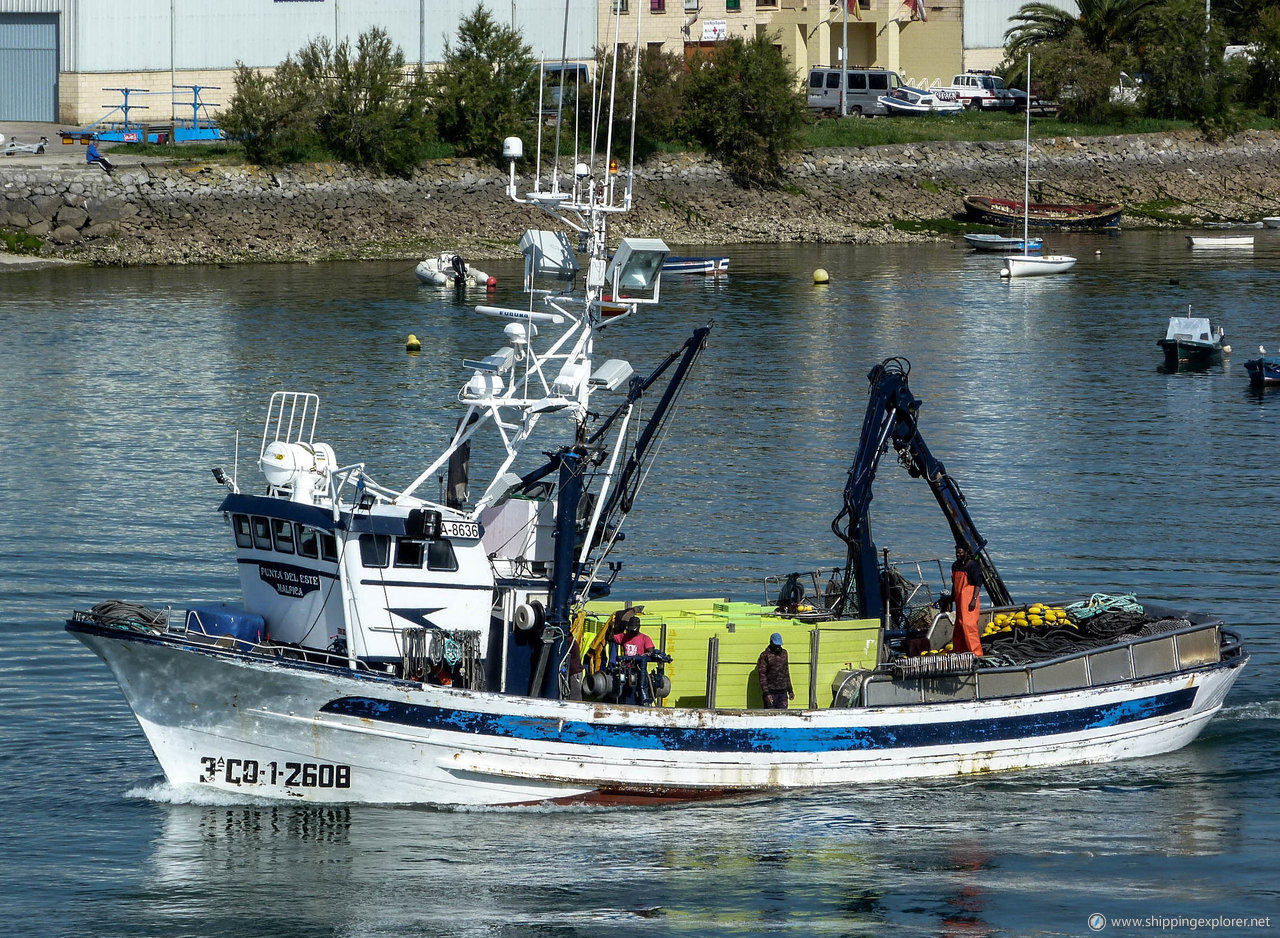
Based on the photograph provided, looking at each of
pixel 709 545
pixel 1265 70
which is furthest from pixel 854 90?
pixel 709 545

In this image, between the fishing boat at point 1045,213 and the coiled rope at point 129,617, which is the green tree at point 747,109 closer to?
the fishing boat at point 1045,213

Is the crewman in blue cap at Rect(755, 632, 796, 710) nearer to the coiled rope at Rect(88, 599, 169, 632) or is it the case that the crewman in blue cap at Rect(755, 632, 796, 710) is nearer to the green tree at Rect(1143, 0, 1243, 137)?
the coiled rope at Rect(88, 599, 169, 632)

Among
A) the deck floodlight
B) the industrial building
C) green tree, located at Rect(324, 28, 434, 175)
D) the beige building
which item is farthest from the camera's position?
the beige building

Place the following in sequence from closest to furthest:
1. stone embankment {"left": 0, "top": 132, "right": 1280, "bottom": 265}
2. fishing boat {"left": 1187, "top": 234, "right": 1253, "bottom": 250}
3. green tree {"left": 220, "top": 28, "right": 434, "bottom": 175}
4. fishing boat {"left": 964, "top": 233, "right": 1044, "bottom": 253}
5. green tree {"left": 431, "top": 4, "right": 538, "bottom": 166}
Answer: stone embankment {"left": 0, "top": 132, "right": 1280, "bottom": 265}, green tree {"left": 220, "top": 28, "right": 434, "bottom": 175}, fishing boat {"left": 964, "top": 233, "right": 1044, "bottom": 253}, fishing boat {"left": 1187, "top": 234, "right": 1253, "bottom": 250}, green tree {"left": 431, "top": 4, "right": 538, "bottom": 166}

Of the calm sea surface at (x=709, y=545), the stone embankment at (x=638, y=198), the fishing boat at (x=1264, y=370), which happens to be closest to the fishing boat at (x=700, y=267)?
the calm sea surface at (x=709, y=545)

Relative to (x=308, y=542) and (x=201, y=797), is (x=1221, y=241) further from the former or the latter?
(x=201, y=797)

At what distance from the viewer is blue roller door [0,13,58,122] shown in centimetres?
7856

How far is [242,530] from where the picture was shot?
20.1 metres

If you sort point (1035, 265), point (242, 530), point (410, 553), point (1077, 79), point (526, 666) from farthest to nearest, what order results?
point (1077, 79)
point (1035, 265)
point (242, 530)
point (526, 666)
point (410, 553)

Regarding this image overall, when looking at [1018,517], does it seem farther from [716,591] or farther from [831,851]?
[831,851]

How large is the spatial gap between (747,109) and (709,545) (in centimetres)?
6168

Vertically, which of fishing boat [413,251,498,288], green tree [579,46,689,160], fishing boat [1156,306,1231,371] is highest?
green tree [579,46,689,160]

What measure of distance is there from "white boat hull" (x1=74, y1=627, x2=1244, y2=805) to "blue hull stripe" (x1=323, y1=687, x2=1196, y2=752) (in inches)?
0.7

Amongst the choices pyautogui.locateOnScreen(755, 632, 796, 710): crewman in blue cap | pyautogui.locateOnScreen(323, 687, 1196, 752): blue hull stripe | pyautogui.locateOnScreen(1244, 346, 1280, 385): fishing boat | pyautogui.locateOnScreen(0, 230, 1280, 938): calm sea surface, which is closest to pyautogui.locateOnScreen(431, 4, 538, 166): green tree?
pyautogui.locateOnScreen(0, 230, 1280, 938): calm sea surface
